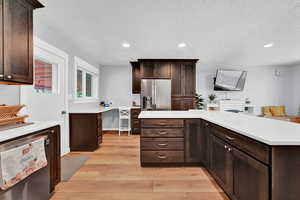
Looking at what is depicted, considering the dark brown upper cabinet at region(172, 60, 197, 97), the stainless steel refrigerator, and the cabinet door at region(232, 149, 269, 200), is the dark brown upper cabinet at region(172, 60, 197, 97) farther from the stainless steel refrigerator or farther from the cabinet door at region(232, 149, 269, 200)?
the cabinet door at region(232, 149, 269, 200)

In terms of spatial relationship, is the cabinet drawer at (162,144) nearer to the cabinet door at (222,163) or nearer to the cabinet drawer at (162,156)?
the cabinet drawer at (162,156)

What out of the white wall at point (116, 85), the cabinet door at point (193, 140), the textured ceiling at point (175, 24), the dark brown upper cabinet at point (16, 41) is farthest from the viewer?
the white wall at point (116, 85)

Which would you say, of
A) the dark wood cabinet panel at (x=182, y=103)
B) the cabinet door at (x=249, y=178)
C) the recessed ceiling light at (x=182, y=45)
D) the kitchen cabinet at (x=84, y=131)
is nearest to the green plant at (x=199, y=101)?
the dark wood cabinet panel at (x=182, y=103)

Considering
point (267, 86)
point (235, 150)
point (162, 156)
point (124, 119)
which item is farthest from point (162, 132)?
point (267, 86)

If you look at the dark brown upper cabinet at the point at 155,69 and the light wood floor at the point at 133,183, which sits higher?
the dark brown upper cabinet at the point at 155,69

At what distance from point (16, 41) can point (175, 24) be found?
86.8 inches

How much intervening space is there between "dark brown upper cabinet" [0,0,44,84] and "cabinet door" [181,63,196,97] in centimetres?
393

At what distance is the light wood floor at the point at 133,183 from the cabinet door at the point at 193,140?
210mm

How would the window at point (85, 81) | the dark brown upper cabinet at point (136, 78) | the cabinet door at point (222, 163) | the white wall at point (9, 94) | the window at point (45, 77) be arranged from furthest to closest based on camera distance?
the dark brown upper cabinet at point (136, 78) → the window at point (85, 81) → the window at point (45, 77) → the white wall at point (9, 94) → the cabinet door at point (222, 163)

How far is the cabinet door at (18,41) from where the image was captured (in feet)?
4.89

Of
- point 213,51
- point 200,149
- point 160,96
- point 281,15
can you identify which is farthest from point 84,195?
point 213,51

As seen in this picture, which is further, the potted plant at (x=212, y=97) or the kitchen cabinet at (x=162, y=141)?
the potted plant at (x=212, y=97)

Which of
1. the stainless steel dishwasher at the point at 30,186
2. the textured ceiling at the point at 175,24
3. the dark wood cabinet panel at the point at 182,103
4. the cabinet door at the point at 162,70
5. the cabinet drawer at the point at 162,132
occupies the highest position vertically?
the textured ceiling at the point at 175,24

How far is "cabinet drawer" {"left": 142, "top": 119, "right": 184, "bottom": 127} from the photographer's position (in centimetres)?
251
